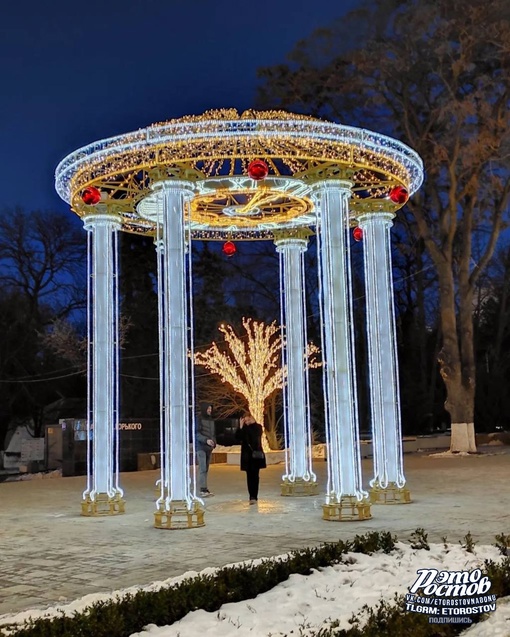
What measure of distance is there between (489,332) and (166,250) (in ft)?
99.6

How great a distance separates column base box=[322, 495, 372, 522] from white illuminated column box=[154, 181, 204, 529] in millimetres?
1615

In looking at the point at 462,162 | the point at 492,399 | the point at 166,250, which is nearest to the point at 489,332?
the point at 492,399

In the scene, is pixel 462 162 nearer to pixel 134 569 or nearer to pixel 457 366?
pixel 457 366

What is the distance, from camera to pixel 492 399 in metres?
34.6

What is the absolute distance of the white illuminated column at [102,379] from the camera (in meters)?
10.9

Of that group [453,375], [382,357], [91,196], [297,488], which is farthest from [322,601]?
[453,375]

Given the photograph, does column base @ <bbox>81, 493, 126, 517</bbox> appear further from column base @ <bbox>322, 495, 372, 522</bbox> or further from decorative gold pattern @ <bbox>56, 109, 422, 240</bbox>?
decorative gold pattern @ <bbox>56, 109, 422, 240</bbox>

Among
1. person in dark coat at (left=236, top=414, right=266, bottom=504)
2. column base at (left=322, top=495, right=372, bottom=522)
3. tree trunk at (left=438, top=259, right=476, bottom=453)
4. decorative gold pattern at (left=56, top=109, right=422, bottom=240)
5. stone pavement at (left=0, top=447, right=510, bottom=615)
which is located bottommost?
stone pavement at (left=0, top=447, right=510, bottom=615)

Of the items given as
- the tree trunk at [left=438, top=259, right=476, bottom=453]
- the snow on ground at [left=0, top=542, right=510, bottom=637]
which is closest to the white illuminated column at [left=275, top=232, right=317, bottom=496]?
the snow on ground at [left=0, top=542, right=510, bottom=637]

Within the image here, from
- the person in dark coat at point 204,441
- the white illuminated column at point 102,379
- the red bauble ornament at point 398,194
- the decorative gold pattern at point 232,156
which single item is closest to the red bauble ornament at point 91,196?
the decorative gold pattern at point 232,156

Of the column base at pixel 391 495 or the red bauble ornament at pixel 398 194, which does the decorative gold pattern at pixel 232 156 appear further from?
the column base at pixel 391 495

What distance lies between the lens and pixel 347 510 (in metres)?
9.41

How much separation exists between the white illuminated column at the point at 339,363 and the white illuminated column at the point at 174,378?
5.86ft

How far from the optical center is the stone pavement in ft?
20.6
